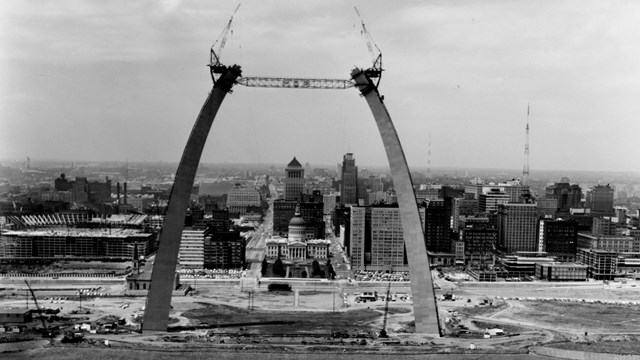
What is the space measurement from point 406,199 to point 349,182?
89.9m

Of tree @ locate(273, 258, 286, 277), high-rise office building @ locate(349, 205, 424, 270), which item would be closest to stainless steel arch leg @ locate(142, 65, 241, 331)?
tree @ locate(273, 258, 286, 277)

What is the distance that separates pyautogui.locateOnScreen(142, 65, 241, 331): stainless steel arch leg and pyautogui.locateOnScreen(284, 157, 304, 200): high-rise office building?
87664 mm

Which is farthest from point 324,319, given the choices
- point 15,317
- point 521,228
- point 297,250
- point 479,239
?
point 521,228

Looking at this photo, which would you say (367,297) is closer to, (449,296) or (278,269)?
(449,296)

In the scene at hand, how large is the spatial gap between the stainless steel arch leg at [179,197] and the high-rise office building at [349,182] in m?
88.0

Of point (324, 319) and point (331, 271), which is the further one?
point (331, 271)

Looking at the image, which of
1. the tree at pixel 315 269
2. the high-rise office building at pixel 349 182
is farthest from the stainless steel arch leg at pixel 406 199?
the high-rise office building at pixel 349 182

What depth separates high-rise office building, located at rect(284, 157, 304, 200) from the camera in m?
121

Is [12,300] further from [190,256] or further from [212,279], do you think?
[190,256]

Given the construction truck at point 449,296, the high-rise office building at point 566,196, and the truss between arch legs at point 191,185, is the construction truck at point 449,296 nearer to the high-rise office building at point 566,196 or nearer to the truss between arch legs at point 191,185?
the truss between arch legs at point 191,185

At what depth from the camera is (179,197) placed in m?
32.1

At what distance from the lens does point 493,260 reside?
255 feet

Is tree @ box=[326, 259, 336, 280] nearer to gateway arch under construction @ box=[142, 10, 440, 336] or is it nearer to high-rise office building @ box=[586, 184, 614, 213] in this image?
gateway arch under construction @ box=[142, 10, 440, 336]

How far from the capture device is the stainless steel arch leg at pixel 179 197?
3197 centimetres
